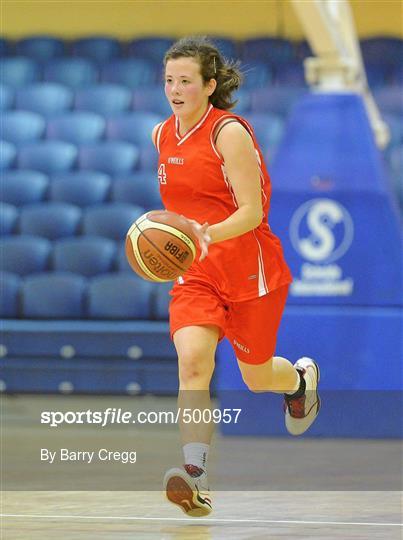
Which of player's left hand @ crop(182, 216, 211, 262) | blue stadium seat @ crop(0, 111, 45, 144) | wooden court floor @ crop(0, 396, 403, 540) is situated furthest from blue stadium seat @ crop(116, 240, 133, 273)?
player's left hand @ crop(182, 216, 211, 262)

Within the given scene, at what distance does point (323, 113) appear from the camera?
284 inches

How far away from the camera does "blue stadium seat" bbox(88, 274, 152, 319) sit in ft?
27.8

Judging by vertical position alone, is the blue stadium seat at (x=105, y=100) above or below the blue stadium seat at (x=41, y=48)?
below

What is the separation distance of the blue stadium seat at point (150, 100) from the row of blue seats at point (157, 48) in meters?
0.67

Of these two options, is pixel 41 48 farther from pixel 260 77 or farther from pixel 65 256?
pixel 65 256

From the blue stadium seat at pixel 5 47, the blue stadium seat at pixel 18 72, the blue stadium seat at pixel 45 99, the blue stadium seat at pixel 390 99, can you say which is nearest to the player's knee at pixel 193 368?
the blue stadium seat at pixel 390 99

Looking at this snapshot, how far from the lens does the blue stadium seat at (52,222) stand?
30.5 feet

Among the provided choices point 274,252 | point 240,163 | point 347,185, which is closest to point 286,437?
point 347,185

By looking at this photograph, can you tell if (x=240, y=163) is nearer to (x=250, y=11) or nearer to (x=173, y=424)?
(x=173, y=424)

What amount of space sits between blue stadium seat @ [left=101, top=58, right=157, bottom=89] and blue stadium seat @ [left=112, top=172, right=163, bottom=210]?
1.95m

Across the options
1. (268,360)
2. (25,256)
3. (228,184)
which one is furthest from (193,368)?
(25,256)

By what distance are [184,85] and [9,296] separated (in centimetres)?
477

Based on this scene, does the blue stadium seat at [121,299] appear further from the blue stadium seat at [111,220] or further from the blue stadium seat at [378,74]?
the blue stadium seat at [378,74]

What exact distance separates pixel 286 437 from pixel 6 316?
99.7 inches
